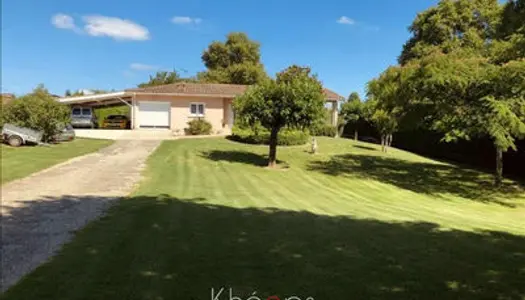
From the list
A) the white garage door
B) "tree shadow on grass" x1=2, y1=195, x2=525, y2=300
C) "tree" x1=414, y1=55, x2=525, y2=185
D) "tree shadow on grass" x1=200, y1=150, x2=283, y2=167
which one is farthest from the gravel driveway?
the white garage door

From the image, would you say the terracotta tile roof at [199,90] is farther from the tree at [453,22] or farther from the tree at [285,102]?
the tree at [285,102]

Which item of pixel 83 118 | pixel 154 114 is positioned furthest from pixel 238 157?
pixel 83 118

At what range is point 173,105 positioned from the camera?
31984 mm

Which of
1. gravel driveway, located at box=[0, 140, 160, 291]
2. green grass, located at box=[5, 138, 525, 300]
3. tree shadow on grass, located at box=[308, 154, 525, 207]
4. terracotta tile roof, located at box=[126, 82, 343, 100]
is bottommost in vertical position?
tree shadow on grass, located at box=[308, 154, 525, 207]

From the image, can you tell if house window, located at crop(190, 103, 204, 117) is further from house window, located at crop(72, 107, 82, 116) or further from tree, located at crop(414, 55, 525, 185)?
tree, located at crop(414, 55, 525, 185)

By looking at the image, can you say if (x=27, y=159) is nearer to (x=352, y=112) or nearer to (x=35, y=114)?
(x=35, y=114)

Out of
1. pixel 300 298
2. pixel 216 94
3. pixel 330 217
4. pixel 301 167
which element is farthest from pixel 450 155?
pixel 300 298

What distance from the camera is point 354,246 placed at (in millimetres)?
5441

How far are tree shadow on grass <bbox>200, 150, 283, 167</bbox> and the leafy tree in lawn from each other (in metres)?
7.57

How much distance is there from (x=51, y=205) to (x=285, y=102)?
405 inches

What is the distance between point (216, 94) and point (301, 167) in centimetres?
1536

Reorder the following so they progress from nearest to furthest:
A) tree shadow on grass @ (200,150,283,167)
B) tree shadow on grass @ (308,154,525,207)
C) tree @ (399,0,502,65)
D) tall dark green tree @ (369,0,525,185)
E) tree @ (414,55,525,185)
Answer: tree @ (414,55,525,185) → tall dark green tree @ (369,0,525,185) → tree shadow on grass @ (308,154,525,207) → tree shadow on grass @ (200,150,283,167) → tree @ (399,0,502,65)

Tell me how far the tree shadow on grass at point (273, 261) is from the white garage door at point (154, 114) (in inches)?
994

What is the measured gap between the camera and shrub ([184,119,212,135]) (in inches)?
1214
